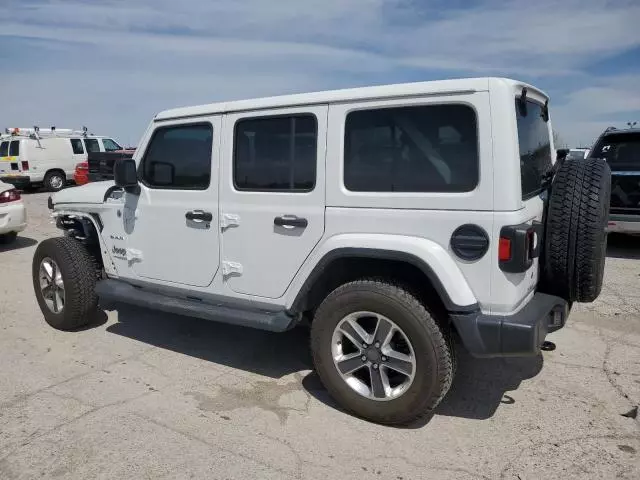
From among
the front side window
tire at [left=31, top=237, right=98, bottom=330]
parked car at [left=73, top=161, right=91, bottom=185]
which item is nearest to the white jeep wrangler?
tire at [left=31, top=237, right=98, bottom=330]

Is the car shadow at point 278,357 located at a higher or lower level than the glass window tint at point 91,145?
lower

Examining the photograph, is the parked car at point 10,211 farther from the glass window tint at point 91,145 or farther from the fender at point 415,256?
the glass window tint at point 91,145

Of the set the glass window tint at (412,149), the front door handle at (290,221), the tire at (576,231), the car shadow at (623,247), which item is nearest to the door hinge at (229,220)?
the front door handle at (290,221)

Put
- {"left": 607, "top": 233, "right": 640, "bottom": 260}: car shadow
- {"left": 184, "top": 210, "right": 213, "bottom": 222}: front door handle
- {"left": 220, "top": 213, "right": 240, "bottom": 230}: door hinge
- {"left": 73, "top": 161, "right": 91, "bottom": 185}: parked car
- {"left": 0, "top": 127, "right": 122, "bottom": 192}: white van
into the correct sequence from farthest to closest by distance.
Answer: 1. {"left": 0, "top": 127, "right": 122, "bottom": 192}: white van
2. {"left": 73, "top": 161, "right": 91, "bottom": 185}: parked car
3. {"left": 607, "top": 233, "right": 640, "bottom": 260}: car shadow
4. {"left": 184, "top": 210, "right": 213, "bottom": 222}: front door handle
5. {"left": 220, "top": 213, "right": 240, "bottom": 230}: door hinge

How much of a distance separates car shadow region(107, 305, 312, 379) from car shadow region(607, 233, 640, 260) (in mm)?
5274

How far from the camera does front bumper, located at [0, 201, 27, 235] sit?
818 centimetres

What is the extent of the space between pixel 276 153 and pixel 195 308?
1256 mm

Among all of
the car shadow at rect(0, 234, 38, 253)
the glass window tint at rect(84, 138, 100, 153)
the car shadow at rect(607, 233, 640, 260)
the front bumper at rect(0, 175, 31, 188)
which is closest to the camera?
the car shadow at rect(607, 233, 640, 260)

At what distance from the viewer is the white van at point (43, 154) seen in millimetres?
18078

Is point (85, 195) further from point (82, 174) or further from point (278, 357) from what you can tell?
point (82, 174)

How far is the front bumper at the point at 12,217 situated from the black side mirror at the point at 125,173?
5.41 meters

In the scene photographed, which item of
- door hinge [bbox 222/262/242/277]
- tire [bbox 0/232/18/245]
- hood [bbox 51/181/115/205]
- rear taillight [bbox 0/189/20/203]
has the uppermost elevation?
hood [bbox 51/181/115/205]

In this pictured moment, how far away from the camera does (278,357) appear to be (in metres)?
4.14

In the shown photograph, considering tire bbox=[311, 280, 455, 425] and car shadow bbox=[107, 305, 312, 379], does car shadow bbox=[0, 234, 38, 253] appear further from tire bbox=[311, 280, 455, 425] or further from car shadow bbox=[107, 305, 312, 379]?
tire bbox=[311, 280, 455, 425]
